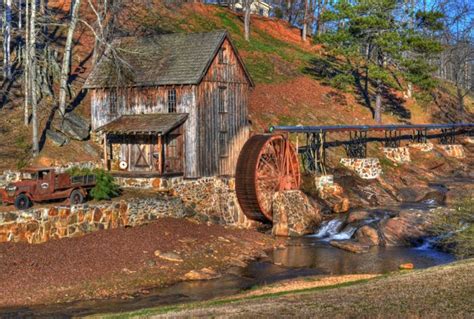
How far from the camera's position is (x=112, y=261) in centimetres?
2427

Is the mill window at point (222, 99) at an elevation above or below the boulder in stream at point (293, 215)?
above

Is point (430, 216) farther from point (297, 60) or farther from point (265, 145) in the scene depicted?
point (297, 60)

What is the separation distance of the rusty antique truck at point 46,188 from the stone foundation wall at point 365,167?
21.1 metres

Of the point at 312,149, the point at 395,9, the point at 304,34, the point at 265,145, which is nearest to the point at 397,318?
the point at 265,145

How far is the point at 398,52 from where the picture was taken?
52.8 meters

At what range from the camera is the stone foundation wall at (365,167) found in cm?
4438

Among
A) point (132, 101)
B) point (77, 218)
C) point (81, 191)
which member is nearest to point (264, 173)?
point (132, 101)

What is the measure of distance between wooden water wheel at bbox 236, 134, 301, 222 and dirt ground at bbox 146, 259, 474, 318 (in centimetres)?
1495

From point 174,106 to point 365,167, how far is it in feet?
52.0

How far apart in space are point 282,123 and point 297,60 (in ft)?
58.8

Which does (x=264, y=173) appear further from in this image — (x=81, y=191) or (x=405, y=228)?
(x=81, y=191)

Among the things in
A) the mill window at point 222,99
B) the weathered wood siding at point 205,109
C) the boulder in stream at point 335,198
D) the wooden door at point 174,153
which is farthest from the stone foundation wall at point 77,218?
the boulder in stream at point 335,198

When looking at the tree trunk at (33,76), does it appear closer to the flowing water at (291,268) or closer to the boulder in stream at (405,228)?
the flowing water at (291,268)

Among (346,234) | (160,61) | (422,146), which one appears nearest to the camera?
(346,234)
